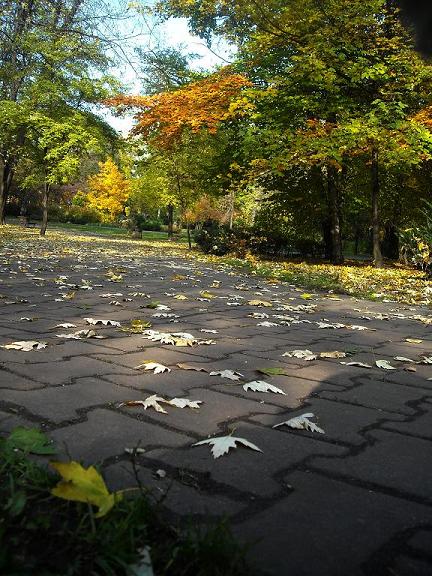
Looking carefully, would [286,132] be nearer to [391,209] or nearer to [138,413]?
[391,209]

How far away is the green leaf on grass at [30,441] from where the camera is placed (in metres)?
1.66

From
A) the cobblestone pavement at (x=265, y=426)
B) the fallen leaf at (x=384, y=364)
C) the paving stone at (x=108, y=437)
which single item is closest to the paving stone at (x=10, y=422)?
the cobblestone pavement at (x=265, y=426)

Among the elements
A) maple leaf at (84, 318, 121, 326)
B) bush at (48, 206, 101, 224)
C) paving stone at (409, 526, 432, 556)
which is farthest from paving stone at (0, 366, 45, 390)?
bush at (48, 206, 101, 224)

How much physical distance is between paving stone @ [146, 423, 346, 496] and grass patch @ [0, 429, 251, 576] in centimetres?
35

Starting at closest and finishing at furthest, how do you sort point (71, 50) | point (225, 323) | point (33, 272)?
1. point (225, 323)
2. point (33, 272)
3. point (71, 50)

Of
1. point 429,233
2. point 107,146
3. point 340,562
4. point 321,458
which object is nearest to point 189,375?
point 321,458

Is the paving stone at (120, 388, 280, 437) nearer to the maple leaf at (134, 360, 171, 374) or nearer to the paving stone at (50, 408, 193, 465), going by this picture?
the paving stone at (50, 408, 193, 465)

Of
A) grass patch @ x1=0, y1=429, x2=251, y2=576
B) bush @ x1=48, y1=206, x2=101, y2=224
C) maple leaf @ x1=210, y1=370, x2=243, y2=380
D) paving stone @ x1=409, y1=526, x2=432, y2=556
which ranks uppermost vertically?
bush @ x1=48, y1=206, x2=101, y2=224

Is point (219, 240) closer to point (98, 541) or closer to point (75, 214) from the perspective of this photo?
point (98, 541)

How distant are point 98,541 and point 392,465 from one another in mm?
1152

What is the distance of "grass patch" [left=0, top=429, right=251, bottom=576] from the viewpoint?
1.05m

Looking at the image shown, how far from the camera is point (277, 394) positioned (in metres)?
2.64

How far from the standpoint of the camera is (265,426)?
2.16 meters

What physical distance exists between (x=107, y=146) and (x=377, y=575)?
20.9 metres
